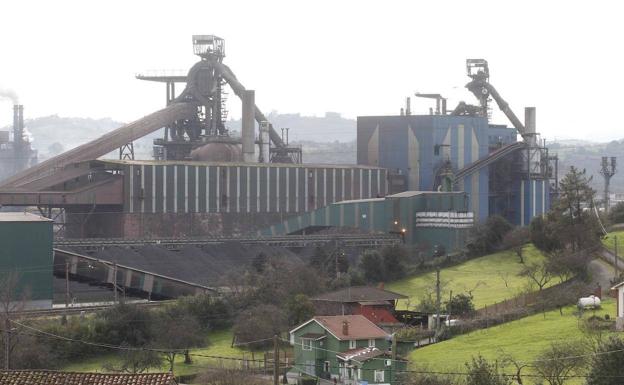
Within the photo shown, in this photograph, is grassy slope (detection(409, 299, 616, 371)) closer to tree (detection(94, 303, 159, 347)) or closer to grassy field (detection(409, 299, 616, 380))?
grassy field (detection(409, 299, 616, 380))

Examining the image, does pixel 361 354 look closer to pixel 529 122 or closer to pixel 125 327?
pixel 125 327

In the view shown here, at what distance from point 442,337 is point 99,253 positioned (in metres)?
21.6

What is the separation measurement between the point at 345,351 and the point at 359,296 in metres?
10.6

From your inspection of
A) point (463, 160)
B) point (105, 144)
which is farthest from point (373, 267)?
point (105, 144)

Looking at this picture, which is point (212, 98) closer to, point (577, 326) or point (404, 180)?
point (404, 180)

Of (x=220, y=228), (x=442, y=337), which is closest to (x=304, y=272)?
(x=442, y=337)

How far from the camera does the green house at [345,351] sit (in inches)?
1596

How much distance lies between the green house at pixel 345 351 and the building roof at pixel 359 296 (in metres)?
7.29

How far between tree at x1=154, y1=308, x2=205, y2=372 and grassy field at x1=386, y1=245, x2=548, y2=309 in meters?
10.9

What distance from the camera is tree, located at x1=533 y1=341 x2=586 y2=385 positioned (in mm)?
33406

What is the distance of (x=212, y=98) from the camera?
94312 millimetres

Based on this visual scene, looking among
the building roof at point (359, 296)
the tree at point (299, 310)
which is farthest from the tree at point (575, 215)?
the tree at point (299, 310)

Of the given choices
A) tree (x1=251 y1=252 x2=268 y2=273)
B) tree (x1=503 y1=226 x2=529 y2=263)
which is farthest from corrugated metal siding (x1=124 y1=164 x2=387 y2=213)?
tree (x1=503 y1=226 x2=529 y2=263)

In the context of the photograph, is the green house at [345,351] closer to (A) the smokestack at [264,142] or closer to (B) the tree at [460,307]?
(B) the tree at [460,307]
